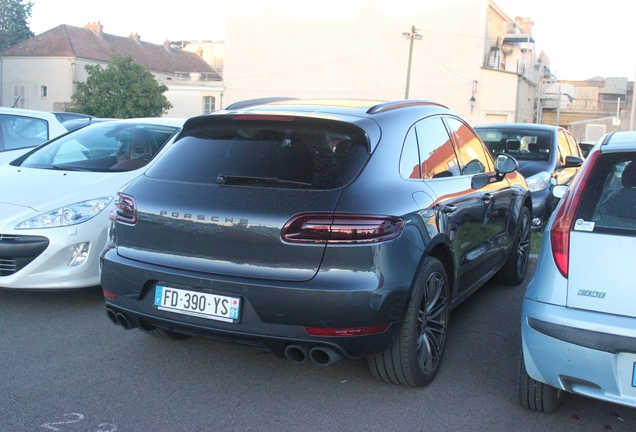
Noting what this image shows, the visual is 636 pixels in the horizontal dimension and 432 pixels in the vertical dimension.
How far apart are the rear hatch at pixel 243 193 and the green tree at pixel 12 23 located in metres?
81.4

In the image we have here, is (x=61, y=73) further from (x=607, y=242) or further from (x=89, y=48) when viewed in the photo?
(x=607, y=242)

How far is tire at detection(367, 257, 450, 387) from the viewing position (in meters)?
3.58

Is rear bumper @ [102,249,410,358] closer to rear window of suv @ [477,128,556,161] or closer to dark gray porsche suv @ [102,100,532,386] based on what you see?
dark gray porsche suv @ [102,100,532,386]

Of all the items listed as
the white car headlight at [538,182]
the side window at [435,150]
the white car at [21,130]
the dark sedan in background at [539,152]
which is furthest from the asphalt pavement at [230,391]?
the dark sedan in background at [539,152]

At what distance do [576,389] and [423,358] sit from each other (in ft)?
3.17

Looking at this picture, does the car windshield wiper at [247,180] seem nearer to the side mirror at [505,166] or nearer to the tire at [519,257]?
the side mirror at [505,166]

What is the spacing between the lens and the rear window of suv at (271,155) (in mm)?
3459

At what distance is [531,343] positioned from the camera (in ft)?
10.4

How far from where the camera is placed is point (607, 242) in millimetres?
3062

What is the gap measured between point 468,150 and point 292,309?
2.36 meters

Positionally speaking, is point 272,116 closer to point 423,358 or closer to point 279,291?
point 279,291

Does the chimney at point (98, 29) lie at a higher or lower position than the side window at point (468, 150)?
higher

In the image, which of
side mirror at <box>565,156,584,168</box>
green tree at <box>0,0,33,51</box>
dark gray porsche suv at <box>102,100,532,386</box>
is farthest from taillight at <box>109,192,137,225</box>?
green tree at <box>0,0,33,51</box>

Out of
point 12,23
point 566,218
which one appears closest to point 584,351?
point 566,218
